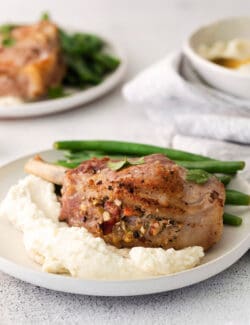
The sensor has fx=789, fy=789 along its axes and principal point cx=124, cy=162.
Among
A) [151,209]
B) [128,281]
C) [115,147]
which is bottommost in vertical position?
[115,147]

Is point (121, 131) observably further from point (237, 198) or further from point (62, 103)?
point (237, 198)

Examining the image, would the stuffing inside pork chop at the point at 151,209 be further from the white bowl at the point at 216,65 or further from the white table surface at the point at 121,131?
the white bowl at the point at 216,65

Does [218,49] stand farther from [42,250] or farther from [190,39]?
[42,250]

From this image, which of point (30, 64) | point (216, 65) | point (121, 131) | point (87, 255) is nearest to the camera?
point (87, 255)

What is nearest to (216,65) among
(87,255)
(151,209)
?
(151,209)

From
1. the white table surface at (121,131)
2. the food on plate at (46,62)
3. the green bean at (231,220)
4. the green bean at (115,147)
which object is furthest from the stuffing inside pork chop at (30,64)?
the green bean at (231,220)

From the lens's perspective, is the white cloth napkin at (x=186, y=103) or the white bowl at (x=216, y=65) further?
the white bowl at (x=216, y=65)
